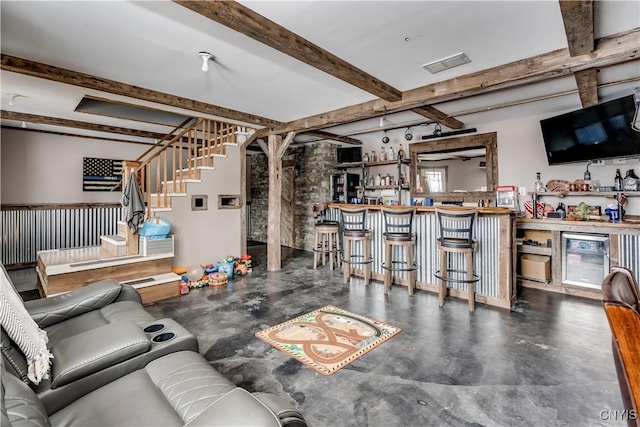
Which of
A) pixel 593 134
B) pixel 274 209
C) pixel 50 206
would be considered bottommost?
pixel 274 209

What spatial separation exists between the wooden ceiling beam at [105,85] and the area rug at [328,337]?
3335mm

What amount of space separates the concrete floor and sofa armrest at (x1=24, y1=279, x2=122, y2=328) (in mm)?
945

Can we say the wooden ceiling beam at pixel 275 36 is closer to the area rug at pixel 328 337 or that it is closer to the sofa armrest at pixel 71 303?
the sofa armrest at pixel 71 303

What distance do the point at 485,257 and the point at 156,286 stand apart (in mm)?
4429

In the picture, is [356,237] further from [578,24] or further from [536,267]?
[578,24]

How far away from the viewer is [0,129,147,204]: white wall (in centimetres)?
575

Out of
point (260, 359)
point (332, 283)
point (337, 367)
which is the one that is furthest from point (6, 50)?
point (332, 283)

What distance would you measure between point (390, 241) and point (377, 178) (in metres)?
3.02

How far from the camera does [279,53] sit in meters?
2.97

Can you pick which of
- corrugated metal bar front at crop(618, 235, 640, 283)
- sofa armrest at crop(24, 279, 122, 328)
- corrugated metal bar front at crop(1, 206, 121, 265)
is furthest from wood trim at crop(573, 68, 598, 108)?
corrugated metal bar front at crop(1, 206, 121, 265)

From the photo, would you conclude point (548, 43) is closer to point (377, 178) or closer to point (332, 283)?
point (332, 283)

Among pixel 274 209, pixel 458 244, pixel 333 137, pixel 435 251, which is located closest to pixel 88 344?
pixel 458 244

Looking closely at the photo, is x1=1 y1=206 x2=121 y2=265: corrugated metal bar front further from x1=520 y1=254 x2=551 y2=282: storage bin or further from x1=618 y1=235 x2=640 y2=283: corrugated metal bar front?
x1=618 y1=235 x2=640 y2=283: corrugated metal bar front

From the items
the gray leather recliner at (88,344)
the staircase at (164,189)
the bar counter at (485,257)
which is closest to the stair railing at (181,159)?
the staircase at (164,189)
